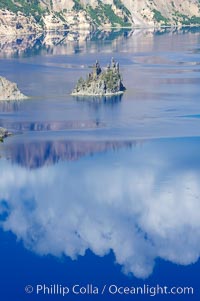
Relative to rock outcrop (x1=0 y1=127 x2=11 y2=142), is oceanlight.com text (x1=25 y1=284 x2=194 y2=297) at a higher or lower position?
lower

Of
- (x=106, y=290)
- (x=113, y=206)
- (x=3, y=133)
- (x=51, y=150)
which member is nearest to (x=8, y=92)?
(x=3, y=133)

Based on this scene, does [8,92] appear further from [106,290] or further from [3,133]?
[106,290]

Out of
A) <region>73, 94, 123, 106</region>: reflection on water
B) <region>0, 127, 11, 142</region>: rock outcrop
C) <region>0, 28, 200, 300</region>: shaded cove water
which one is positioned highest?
<region>0, 127, 11, 142</region>: rock outcrop

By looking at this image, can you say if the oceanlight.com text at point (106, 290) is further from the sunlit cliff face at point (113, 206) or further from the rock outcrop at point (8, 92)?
the rock outcrop at point (8, 92)

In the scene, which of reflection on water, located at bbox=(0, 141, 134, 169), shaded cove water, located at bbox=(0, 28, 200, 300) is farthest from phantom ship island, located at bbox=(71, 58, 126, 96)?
reflection on water, located at bbox=(0, 141, 134, 169)

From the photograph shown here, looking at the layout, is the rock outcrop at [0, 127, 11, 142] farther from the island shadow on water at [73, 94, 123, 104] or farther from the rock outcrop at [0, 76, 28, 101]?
the island shadow on water at [73, 94, 123, 104]

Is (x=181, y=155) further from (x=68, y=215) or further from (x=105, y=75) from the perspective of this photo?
(x=105, y=75)
